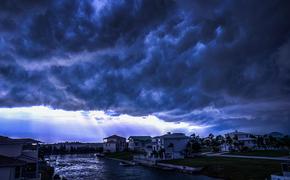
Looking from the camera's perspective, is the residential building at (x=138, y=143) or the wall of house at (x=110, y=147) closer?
the residential building at (x=138, y=143)

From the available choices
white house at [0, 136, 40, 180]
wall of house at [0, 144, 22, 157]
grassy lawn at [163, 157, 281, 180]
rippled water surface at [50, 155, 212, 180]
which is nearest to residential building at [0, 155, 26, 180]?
white house at [0, 136, 40, 180]

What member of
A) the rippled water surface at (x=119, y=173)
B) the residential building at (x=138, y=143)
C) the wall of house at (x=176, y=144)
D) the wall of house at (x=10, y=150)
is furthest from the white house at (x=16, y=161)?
the residential building at (x=138, y=143)

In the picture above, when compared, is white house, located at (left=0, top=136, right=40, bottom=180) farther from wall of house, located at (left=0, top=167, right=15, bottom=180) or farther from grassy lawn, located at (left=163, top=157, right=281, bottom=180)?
grassy lawn, located at (left=163, top=157, right=281, bottom=180)

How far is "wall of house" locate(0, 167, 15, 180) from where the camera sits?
26.8 m

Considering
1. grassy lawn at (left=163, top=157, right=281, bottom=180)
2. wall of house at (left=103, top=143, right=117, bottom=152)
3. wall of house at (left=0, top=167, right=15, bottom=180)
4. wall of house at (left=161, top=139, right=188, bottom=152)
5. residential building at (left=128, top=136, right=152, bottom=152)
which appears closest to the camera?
wall of house at (left=0, top=167, right=15, bottom=180)

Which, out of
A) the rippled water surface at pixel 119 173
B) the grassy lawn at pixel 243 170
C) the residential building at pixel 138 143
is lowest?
the rippled water surface at pixel 119 173

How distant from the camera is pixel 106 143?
198m

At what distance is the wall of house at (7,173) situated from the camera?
2680 cm

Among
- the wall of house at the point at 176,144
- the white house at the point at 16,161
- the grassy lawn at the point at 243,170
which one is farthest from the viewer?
the wall of house at the point at 176,144

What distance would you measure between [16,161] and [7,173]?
1676 millimetres

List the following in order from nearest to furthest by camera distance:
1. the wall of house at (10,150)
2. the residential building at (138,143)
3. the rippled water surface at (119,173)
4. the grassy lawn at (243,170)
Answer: the wall of house at (10,150) < the grassy lawn at (243,170) < the rippled water surface at (119,173) < the residential building at (138,143)

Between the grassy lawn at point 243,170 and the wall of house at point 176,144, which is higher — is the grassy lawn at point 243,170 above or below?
below

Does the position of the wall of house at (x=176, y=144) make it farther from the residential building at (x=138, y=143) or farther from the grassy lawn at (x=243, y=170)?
the residential building at (x=138, y=143)

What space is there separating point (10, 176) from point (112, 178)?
3605 centimetres
